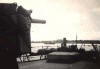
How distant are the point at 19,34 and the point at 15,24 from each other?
11.4 inches

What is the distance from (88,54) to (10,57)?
59.7ft

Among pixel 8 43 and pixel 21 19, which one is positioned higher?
pixel 21 19

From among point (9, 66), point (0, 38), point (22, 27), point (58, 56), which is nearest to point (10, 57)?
point (9, 66)

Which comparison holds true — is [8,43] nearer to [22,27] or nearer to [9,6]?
[22,27]

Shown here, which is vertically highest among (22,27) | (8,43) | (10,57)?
(22,27)

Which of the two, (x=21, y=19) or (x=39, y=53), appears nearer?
(x=21, y=19)

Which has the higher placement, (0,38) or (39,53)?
(0,38)

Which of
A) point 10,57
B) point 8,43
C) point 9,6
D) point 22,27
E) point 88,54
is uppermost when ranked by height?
point 9,6

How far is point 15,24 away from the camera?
4.65 m

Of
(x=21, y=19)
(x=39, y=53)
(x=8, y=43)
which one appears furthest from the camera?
(x=39, y=53)

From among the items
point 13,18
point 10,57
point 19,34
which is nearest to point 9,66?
point 10,57

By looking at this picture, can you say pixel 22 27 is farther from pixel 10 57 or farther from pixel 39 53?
pixel 39 53

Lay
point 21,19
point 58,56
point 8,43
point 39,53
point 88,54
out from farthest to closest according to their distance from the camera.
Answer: point 39,53 → point 88,54 → point 58,56 → point 8,43 → point 21,19

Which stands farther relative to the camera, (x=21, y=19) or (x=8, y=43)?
(x=8, y=43)
